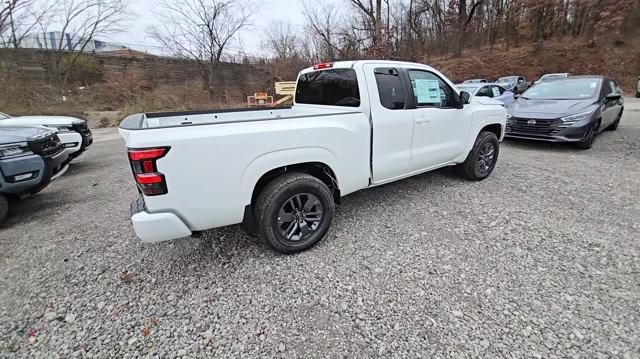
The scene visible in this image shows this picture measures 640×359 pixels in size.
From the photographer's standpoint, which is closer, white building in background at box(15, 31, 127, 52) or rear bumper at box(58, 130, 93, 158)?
rear bumper at box(58, 130, 93, 158)

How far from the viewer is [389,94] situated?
3.22 metres

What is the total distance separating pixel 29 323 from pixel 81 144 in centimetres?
543

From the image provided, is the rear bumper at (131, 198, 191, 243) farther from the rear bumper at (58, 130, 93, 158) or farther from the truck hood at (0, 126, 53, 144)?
the rear bumper at (58, 130, 93, 158)

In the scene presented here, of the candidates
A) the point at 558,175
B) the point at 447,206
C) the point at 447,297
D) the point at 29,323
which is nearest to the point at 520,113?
the point at 558,175

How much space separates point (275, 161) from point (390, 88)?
1.67 m

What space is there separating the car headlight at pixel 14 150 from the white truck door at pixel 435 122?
488 cm

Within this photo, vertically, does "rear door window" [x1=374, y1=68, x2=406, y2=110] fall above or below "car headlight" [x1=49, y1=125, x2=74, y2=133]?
above

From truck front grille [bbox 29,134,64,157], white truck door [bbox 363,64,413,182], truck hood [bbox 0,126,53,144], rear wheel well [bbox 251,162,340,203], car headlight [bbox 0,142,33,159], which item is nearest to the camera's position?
rear wheel well [bbox 251,162,340,203]

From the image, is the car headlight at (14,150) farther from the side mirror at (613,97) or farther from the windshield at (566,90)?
the side mirror at (613,97)

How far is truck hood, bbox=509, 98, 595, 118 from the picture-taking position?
620 cm

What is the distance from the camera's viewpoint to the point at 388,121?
3135mm

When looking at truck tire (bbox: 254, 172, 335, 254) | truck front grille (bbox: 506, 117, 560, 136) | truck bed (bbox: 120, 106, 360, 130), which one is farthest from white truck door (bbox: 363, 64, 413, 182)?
truck front grille (bbox: 506, 117, 560, 136)

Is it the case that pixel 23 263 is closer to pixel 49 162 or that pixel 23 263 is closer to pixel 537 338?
pixel 49 162

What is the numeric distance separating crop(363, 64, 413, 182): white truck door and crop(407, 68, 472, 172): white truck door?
16 cm
